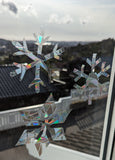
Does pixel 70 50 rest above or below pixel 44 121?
above

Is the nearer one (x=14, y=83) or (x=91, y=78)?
(x=14, y=83)

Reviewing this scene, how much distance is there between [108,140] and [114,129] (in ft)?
0.39

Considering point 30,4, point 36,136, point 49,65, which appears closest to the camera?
point 30,4

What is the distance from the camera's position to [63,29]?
0.62m

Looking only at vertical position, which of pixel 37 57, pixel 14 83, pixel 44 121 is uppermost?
pixel 37 57

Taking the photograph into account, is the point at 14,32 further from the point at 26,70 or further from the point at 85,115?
the point at 85,115

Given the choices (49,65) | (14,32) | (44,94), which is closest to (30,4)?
(14,32)

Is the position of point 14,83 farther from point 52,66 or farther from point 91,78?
point 91,78

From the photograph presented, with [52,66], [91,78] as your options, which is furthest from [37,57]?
[91,78]

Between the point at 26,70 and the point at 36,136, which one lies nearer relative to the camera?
the point at 26,70

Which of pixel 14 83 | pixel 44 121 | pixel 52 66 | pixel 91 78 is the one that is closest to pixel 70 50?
pixel 52 66

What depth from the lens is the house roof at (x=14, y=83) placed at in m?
0.61

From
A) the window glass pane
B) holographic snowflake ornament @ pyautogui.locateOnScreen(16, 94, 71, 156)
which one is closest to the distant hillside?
the window glass pane

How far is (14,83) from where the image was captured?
2.09ft
